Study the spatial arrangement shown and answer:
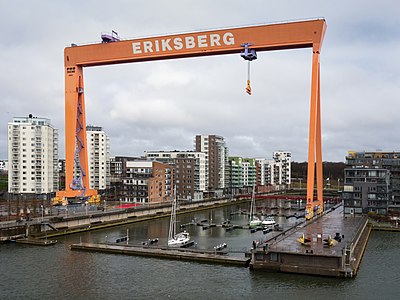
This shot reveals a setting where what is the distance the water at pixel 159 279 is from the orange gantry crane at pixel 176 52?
545 cm

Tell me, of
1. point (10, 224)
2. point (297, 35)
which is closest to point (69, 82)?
point (10, 224)

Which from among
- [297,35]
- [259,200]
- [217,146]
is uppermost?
[297,35]

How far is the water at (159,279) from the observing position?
400 inches

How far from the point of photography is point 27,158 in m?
30.8

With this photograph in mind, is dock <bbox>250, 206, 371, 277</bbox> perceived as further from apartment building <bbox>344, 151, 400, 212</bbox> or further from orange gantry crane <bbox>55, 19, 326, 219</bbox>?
apartment building <bbox>344, 151, 400, 212</bbox>

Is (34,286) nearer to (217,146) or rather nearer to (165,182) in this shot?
(165,182)

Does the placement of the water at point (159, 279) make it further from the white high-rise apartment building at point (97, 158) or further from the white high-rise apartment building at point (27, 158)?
the white high-rise apartment building at point (97, 158)

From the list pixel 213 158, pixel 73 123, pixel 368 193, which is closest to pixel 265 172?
pixel 213 158

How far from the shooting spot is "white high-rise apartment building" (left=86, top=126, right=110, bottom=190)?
120 feet

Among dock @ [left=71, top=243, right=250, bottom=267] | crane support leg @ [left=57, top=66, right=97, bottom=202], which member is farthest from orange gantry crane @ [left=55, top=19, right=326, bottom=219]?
dock @ [left=71, top=243, right=250, bottom=267]

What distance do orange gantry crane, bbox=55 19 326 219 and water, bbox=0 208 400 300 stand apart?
5450 mm

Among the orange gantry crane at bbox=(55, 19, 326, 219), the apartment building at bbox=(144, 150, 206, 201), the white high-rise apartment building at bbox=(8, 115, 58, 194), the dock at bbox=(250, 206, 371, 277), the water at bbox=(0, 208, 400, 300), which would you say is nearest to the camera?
the water at bbox=(0, 208, 400, 300)

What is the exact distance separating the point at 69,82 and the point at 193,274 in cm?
1220

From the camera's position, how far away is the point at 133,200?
99.5ft
